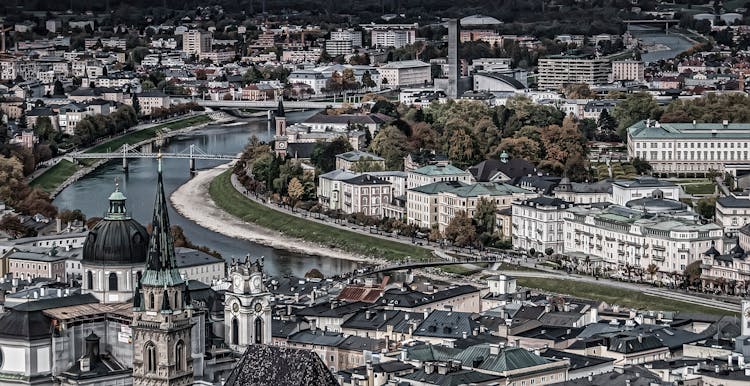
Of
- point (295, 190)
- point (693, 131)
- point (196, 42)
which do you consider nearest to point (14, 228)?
point (295, 190)

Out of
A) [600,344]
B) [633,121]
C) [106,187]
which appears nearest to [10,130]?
[106,187]

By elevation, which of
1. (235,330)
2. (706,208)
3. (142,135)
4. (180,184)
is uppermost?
(235,330)

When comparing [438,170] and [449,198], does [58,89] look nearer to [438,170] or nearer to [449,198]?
[438,170]

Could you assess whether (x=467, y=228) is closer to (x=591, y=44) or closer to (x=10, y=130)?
(x=10, y=130)

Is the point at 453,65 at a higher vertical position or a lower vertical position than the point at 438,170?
lower

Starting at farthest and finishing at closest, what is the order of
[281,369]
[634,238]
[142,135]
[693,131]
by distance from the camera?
[142,135]
[693,131]
[634,238]
[281,369]

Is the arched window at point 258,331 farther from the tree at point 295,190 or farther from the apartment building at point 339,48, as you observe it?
the apartment building at point 339,48

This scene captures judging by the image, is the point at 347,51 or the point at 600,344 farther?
the point at 347,51
